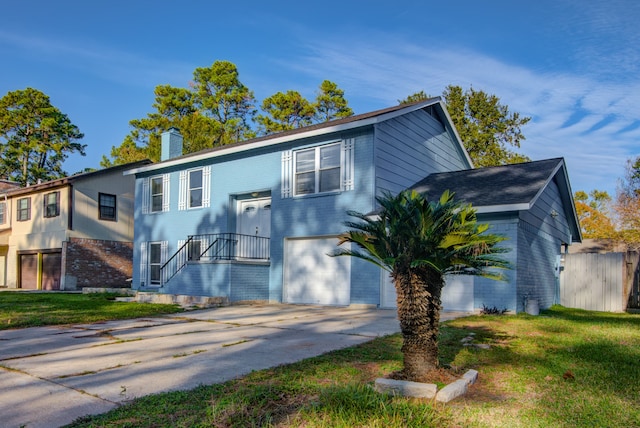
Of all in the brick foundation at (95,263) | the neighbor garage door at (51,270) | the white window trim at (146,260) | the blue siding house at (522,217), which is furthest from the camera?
the neighbor garage door at (51,270)

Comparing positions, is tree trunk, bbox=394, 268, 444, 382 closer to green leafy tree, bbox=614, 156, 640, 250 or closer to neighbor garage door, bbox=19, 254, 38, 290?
green leafy tree, bbox=614, 156, 640, 250

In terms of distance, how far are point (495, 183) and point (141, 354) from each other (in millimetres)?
10061

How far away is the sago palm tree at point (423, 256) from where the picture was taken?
4230 millimetres

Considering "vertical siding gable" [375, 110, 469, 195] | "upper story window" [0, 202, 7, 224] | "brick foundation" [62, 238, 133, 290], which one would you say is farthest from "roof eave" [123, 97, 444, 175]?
"upper story window" [0, 202, 7, 224]

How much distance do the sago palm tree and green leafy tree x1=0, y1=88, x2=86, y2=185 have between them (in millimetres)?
40327

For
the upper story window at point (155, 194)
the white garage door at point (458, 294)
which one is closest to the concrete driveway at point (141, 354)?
the white garage door at point (458, 294)

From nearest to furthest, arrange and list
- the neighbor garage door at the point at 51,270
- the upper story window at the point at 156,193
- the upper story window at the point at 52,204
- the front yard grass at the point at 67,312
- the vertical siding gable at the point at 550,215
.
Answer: the front yard grass at the point at 67,312 < the vertical siding gable at the point at 550,215 < the upper story window at the point at 156,193 < the upper story window at the point at 52,204 < the neighbor garage door at the point at 51,270

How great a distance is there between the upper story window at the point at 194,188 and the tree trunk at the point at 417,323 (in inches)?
525

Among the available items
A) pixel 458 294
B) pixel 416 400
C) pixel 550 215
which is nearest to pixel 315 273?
pixel 458 294

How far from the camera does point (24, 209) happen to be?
24.8 metres

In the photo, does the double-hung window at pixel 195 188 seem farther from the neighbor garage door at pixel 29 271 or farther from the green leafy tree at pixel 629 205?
the green leafy tree at pixel 629 205

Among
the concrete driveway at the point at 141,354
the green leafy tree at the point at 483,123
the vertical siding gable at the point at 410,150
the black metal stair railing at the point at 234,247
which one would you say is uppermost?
the green leafy tree at the point at 483,123

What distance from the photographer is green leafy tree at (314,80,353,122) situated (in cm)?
3462

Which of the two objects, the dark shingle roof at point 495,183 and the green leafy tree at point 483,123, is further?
the green leafy tree at point 483,123
